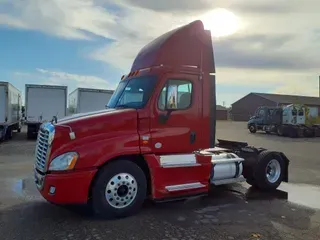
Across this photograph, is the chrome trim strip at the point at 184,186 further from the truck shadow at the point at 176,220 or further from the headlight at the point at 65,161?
the headlight at the point at 65,161

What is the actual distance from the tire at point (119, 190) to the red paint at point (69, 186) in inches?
7.6

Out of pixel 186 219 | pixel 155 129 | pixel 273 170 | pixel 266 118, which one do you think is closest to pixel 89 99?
pixel 273 170

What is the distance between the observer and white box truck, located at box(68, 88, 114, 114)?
22844 millimetres

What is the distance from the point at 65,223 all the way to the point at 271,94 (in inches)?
3093

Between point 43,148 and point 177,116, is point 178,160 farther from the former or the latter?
point 43,148

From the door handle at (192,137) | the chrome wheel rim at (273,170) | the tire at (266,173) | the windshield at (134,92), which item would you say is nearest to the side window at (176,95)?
the windshield at (134,92)

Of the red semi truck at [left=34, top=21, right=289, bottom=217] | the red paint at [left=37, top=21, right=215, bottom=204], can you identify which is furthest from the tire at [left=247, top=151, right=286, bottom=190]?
the red paint at [left=37, top=21, right=215, bottom=204]

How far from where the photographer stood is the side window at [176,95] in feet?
20.6

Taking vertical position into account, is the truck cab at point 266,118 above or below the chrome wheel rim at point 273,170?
above

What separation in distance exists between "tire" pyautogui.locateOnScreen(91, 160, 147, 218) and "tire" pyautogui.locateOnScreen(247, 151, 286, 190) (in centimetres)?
335

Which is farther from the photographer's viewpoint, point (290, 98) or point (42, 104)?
point (290, 98)

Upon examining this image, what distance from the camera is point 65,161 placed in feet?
18.1

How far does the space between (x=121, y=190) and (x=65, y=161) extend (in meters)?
1.09

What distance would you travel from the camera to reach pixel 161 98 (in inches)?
247
